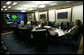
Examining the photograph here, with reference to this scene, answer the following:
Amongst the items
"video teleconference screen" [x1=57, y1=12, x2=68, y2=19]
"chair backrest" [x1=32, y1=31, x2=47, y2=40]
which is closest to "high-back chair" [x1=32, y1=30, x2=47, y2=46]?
"chair backrest" [x1=32, y1=31, x2=47, y2=40]

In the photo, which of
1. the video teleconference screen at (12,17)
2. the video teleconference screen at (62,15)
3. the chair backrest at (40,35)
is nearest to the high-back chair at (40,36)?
A: the chair backrest at (40,35)

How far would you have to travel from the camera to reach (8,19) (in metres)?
11.0

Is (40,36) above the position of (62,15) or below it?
below

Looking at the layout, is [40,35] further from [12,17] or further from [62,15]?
[12,17]

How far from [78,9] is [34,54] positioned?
5.77 m

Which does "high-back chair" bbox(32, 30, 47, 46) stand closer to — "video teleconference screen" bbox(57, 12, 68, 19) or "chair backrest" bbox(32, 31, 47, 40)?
"chair backrest" bbox(32, 31, 47, 40)

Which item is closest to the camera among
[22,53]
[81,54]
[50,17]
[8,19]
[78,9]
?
[81,54]

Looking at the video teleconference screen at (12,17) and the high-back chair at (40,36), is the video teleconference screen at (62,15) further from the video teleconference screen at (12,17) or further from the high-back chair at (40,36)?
the video teleconference screen at (12,17)

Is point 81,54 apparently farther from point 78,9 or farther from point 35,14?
point 35,14

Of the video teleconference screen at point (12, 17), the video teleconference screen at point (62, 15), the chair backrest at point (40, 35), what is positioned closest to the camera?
the chair backrest at point (40, 35)

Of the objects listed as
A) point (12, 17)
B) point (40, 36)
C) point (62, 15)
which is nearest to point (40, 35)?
point (40, 36)

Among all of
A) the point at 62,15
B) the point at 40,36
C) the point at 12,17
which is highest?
the point at 12,17

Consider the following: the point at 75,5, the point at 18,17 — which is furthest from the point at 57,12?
the point at 18,17

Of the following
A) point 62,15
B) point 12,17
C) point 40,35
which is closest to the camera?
point 40,35
